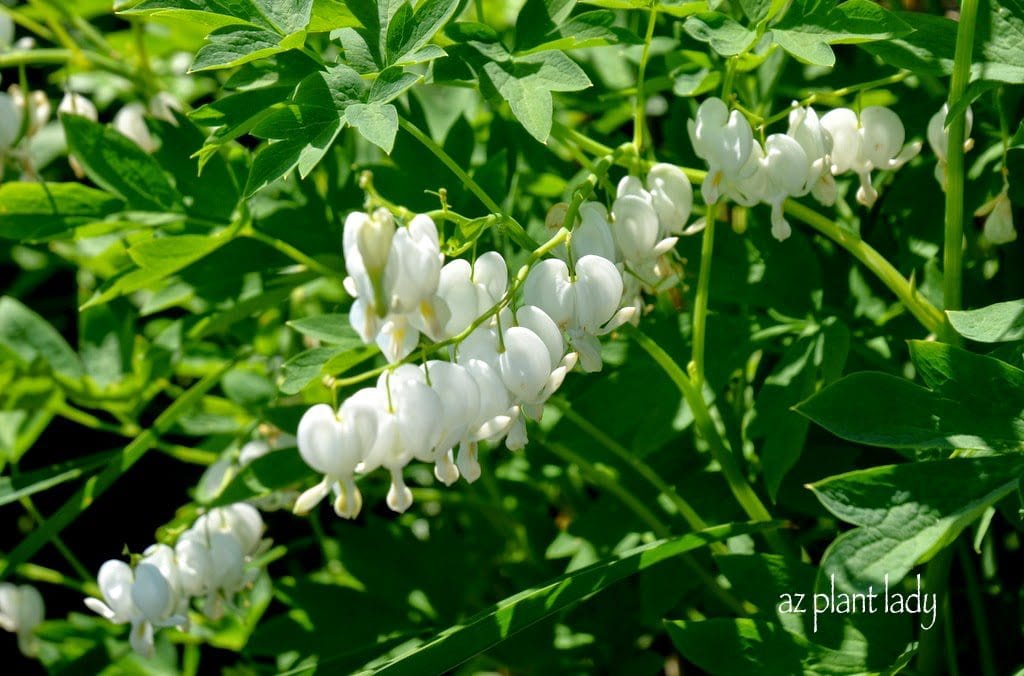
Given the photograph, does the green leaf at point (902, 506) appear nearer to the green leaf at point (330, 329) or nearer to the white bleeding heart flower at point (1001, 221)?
the white bleeding heart flower at point (1001, 221)

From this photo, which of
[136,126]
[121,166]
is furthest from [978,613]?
[136,126]

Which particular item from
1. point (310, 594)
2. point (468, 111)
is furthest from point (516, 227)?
point (310, 594)

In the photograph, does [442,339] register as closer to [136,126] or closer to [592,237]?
[592,237]

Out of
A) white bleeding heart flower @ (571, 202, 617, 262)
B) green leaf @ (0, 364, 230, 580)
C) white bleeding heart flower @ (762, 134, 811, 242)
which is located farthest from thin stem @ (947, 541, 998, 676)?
green leaf @ (0, 364, 230, 580)

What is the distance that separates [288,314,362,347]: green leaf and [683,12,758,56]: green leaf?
19.8 inches

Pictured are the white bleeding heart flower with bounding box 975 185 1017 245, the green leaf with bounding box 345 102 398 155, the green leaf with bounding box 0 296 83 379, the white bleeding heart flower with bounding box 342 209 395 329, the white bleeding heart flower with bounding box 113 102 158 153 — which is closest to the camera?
the white bleeding heart flower with bounding box 342 209 395 329

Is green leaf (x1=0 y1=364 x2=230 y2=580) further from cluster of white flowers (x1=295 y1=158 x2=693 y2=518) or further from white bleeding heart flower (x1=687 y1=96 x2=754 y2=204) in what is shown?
white bleeding heart flower (x1=687 y1=96 x2=754 y2=204)

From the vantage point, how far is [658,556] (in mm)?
1167

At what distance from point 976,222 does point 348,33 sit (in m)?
1.14

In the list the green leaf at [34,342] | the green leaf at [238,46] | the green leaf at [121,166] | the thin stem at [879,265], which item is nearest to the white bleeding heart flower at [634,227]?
the thin stem at [879,265]

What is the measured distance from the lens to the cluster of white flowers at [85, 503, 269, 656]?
4.43 feet

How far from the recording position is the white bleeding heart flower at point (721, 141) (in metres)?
1.13

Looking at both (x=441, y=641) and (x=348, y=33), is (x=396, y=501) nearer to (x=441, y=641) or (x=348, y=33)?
(x=441, y=641)

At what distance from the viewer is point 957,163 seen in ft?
3.90
